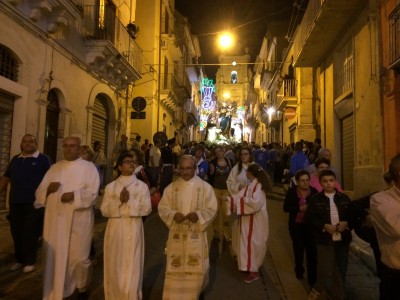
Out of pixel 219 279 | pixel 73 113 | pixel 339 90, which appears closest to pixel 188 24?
pixel 339 90

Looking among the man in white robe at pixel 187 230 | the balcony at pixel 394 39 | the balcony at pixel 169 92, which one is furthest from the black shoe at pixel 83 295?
the balcony at pixel 169 92

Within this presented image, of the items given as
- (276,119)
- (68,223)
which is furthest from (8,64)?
(276,119)

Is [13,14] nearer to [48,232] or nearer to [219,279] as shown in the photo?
[48,232]

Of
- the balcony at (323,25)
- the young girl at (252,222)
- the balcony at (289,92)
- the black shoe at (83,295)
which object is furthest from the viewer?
the balcony at (289,92)

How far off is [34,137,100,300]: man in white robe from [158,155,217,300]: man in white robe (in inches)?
37.5

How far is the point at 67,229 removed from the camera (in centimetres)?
452

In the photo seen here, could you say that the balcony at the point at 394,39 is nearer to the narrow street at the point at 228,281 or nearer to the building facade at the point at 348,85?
the building facade at the point at 348,85

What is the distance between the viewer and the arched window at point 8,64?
8.66 m

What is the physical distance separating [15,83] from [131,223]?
6070 millimetres

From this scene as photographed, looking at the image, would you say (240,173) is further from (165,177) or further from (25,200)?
(165,177)

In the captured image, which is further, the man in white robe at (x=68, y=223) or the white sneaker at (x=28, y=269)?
the white sneaker at (x=28, y=269)

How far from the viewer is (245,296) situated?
16.3 feet

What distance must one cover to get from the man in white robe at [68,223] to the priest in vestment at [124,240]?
1.19ft

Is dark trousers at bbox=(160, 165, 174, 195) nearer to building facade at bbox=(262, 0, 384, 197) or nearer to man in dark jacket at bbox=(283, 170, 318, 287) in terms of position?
building facade at bbox=(262, 0, 384, 197)
